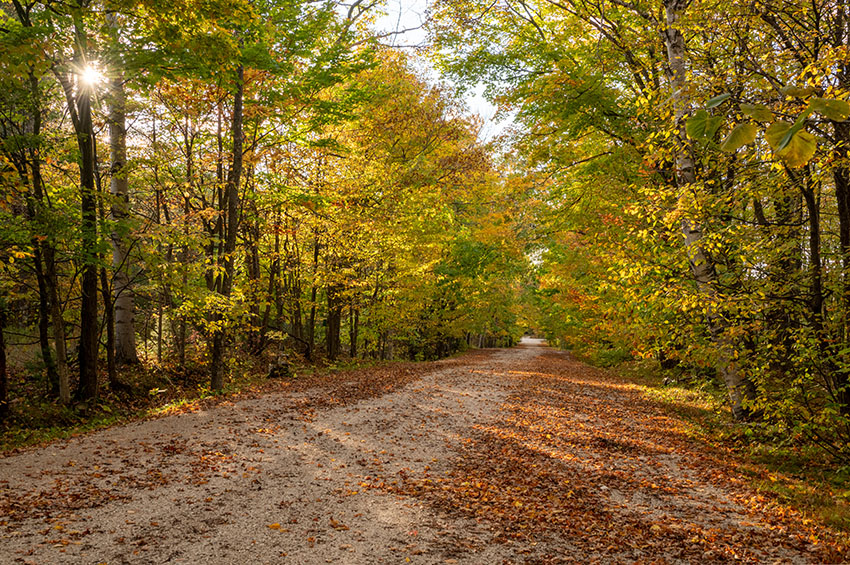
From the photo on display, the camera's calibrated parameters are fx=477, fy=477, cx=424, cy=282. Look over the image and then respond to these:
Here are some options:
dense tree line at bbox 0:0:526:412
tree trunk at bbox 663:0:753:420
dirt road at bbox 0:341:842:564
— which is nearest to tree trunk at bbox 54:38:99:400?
dense tree line at bbox 0:0:526:412

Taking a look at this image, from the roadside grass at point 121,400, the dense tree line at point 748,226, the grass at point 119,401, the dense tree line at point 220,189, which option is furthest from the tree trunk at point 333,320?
the dense tree line at point 748,226

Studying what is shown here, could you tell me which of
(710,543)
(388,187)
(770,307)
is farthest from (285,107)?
(710,543)

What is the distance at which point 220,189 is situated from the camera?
1317 cm

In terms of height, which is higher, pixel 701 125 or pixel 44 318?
pixel 701 125

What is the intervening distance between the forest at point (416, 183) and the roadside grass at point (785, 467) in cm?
28

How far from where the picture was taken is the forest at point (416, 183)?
5988 mm

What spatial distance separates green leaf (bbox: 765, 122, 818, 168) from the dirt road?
13.3ft

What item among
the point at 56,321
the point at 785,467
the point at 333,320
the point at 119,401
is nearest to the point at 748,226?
the point at 785,467

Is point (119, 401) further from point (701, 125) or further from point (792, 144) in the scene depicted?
point (792, 144)

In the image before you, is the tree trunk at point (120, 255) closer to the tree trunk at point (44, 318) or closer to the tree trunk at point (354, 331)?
the tree trunk at point (44, 318)

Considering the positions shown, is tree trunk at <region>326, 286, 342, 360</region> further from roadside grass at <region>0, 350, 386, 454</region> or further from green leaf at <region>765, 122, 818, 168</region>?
green leaf at <region>765, 122, 818, 168</region>

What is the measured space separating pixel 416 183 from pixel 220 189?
267 inches

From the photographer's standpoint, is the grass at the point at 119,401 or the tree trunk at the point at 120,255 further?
the tree trunk at the point at 120,255

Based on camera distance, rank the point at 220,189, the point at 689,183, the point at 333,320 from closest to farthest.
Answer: the point at 689,183 → the point at 220,189 → the point at 333,320
